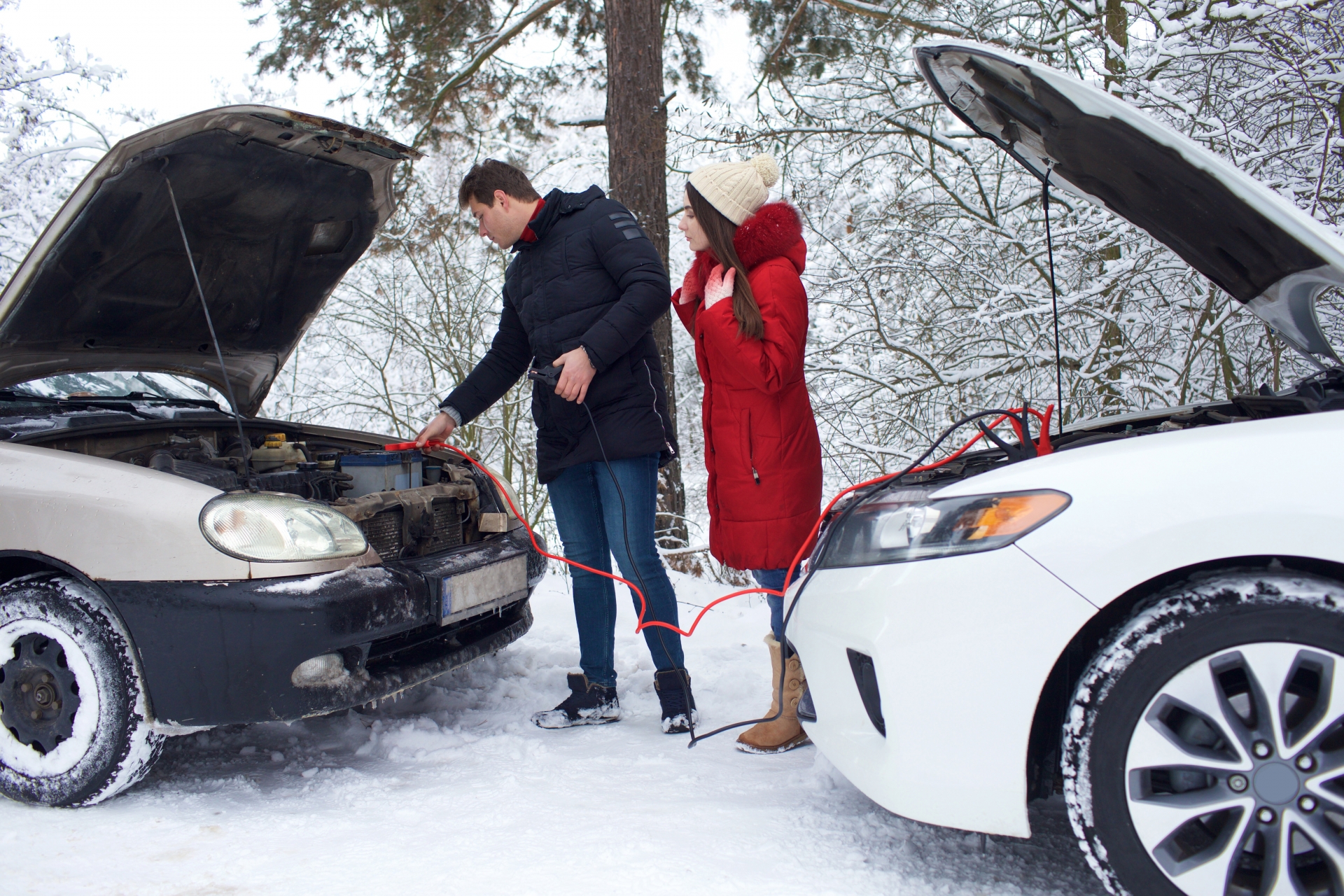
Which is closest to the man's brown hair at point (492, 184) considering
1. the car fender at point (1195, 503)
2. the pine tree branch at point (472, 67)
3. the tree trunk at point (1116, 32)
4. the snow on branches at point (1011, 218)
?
the car fender at point (1195, 503)

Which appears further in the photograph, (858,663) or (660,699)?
(660,699)

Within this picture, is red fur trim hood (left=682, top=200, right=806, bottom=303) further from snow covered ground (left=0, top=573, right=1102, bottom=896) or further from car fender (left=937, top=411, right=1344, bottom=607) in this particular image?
snow covered ground (left=0, top=573, right=1102, bottom=896)

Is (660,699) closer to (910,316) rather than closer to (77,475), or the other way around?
(77,475)

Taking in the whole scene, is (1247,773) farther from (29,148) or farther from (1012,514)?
(29,148)

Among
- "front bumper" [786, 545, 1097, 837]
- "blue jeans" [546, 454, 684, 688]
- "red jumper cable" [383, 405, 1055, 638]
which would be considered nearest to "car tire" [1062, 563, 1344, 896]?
"front bumper" [786, 545, 1097, 837]

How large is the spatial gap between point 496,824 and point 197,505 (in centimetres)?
117

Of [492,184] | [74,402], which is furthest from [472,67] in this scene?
[74,402]

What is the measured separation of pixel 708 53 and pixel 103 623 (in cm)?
758

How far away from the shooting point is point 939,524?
6.06 ft

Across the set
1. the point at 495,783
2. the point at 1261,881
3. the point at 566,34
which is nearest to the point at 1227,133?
the point at 1261,881

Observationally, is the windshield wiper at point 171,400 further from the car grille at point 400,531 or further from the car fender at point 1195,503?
the car fender at point 1195,503

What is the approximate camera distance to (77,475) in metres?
2.51

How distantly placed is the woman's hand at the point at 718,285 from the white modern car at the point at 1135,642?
3.50ft

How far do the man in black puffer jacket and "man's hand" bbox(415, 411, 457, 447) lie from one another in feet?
0.05
